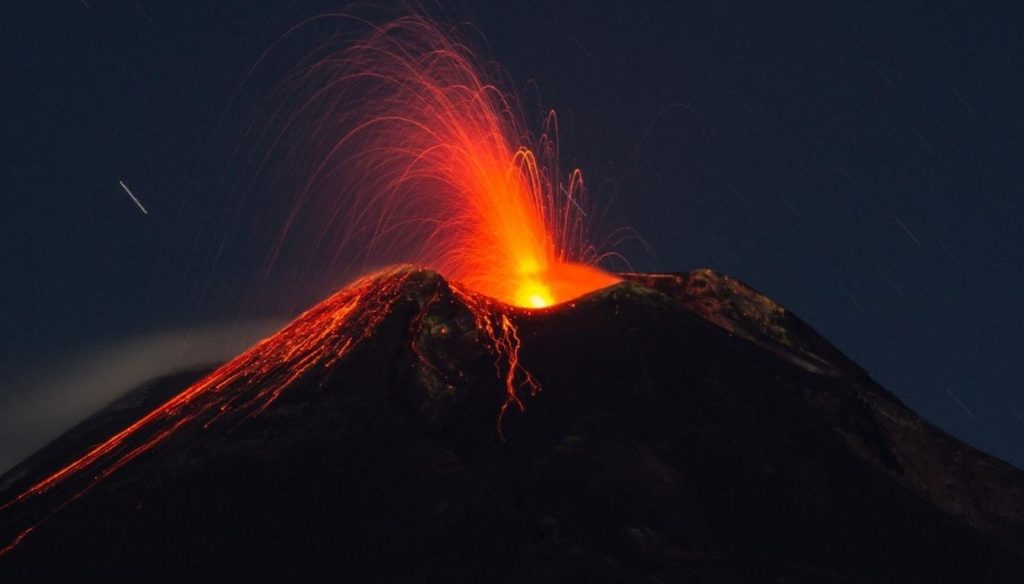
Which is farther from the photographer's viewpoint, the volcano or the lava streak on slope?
the lava streak on slope

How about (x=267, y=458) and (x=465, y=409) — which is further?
(x=465, y=409)

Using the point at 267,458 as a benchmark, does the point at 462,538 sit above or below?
below

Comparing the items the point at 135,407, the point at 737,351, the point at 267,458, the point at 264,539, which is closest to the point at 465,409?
the point at 267,458

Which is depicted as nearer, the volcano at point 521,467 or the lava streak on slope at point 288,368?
the volcano at point 521,467

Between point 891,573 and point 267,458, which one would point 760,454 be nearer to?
point 891,573
